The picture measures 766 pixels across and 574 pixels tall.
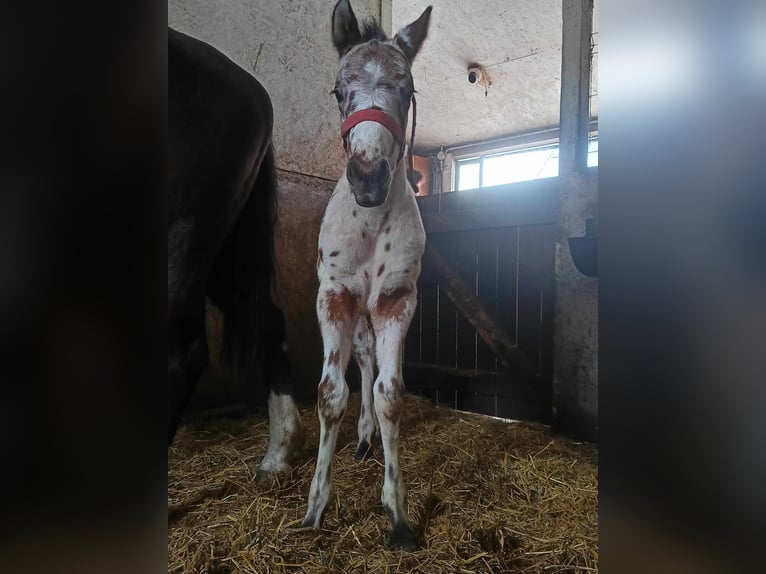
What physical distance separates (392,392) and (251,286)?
524 millimetres

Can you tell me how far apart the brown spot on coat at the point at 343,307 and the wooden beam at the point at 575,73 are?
0.66m

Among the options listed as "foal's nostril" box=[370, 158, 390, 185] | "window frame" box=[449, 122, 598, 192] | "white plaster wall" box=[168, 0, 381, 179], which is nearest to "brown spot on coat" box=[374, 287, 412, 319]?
"foal's nostril" box=[370, 158, 390, 185]

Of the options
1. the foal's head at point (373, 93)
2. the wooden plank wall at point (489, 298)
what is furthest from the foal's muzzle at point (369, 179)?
the wooden plank wall at point (489, 298)

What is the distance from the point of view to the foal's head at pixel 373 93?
1.00 meters

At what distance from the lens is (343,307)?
1104mm

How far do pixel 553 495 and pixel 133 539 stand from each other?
825 millimetres

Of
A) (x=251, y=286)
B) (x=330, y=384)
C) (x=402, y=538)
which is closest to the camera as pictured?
(x=402, y=538)

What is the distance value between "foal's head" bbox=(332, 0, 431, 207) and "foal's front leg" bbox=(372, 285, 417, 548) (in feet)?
0.78

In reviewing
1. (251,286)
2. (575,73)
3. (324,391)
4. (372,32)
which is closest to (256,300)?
(251,286)

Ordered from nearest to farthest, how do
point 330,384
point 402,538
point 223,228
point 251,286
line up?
point 402,538, point 330,384, point 223,228, point 251,286

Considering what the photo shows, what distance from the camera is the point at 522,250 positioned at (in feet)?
4.29

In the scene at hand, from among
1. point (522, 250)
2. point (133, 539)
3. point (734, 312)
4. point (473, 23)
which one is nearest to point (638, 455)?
point (734, 312)

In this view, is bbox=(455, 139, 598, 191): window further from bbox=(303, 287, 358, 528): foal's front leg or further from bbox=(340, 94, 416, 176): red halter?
bbox=(303, 287, 358, 528): foal's front leg

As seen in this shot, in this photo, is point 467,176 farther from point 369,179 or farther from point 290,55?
point 290,55
